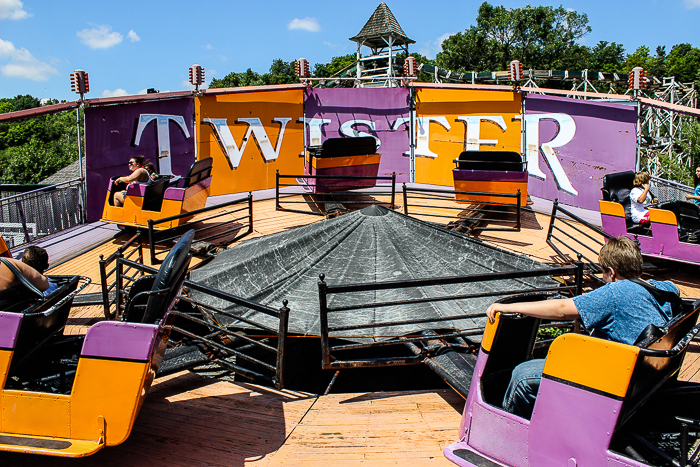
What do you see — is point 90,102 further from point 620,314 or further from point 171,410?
point 620,314

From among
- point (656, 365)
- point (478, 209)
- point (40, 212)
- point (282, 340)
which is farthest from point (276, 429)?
point (40, 212)

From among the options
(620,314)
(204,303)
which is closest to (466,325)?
(620,314)

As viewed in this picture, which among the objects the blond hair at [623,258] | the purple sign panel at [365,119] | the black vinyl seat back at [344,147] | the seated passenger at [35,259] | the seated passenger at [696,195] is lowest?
the seated passenger at [35,259]

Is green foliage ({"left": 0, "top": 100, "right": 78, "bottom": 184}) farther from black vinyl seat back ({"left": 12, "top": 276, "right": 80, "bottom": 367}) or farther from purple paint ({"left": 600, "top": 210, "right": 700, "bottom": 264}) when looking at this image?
purple paint ({"left": 600, "top": 210, "right": 700, "bottom": 264})

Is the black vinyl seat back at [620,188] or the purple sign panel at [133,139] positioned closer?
the black vinyl seat back at [620,188]

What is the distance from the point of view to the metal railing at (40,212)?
9677mm

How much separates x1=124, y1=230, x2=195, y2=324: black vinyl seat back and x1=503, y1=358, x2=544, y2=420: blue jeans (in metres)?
2.43

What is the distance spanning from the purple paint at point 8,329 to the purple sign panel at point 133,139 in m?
8.93

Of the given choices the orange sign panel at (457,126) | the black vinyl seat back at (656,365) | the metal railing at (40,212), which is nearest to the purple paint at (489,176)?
the orange sign panel at (457,126)

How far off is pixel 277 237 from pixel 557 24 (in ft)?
216

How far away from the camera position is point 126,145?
39.5 ft

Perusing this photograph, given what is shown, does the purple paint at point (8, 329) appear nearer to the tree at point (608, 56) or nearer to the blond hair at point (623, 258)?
the blond hair at point (623, 258)

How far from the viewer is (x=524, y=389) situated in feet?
9.43

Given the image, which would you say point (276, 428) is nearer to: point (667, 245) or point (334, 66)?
point (667, 245)
